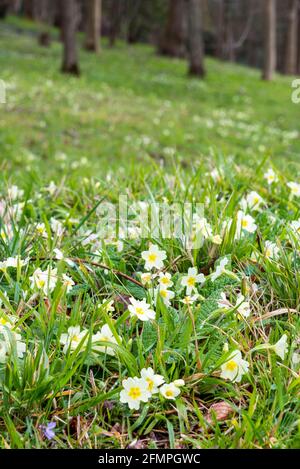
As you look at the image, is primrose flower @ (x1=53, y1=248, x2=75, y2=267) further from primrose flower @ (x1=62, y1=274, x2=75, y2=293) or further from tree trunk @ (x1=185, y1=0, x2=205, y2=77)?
tree trunk @ (x1=185, y1=0, x2=205, y2=77)

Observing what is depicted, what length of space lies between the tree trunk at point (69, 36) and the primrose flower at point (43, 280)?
16.0 m

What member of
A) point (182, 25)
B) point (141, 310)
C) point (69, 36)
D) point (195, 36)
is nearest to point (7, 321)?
point (141, 310)

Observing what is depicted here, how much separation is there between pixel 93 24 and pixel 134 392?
25.2 meters

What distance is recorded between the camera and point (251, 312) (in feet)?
6.88

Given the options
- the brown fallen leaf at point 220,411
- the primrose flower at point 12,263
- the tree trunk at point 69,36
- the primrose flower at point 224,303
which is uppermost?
the tree trunk at point 69,36

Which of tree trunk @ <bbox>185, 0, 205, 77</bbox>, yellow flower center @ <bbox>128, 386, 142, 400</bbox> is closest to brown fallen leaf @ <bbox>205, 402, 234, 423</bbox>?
yellow flower center @ <bbox>128, 386, 142, 400</bbox>

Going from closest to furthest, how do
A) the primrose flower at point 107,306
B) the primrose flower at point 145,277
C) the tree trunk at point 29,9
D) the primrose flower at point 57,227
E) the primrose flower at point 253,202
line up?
the primrose flower at point 107,306, the primrose flower at point 145,277, the primrose flower at point 57,227, the primrose flower at point 253,202, the tree trunk at point 29,9

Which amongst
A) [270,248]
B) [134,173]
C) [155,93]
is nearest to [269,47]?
[155,93]

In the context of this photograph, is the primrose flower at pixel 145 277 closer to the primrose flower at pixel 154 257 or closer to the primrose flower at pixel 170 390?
the primrose flower at pixel 154 257

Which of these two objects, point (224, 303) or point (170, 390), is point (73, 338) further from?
point (224, 303)

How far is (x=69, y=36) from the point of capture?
17.1 meters

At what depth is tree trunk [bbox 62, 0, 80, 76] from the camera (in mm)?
16531

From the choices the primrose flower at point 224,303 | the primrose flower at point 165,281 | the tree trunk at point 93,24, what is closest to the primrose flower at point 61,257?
the primrose flower at point 165,281

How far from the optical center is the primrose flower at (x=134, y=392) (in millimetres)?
1644
